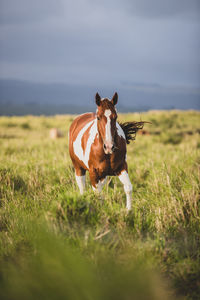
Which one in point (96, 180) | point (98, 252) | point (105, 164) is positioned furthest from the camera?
point (96, 180)

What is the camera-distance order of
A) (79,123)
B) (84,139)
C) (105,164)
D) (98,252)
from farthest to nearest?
(79,123), (84,139), (105,164), (98,252)

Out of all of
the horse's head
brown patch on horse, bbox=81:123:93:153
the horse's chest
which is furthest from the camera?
brown patch on horse, bbox=81:123:93:153

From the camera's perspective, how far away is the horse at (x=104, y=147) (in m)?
3.11

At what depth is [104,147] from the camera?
3121 millimetres

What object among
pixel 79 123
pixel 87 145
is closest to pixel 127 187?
pixel 87 145

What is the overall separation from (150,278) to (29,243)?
4.58 feet

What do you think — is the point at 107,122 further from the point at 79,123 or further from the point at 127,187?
the point at 79,123

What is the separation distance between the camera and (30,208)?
12.0ft

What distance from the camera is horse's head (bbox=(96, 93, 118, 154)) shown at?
3033 mm

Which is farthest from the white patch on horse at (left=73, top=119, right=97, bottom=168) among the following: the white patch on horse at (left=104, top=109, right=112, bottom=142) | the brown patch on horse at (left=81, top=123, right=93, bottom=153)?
the white patch on horse at (left=104, top=109, right=112, bottom=142)

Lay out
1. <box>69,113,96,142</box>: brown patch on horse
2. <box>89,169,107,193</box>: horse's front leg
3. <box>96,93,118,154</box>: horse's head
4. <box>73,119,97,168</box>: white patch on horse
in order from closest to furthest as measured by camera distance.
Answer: <box>96,93,118,154</box>: horse's head, <box>89,169,107,193</box>: horse's front leg, <box>73,119,97,168</box>: white patch on horse, <box>69,113,96,142</box>: brown patch on horse

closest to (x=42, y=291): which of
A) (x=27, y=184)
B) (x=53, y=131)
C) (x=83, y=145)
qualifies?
(x=83, y=145)

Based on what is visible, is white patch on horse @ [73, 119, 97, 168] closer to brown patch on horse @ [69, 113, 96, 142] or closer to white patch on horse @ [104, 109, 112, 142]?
brown patch on horse @ [69, 113, 96, 142]

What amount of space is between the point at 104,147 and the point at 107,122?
0.33 meters
